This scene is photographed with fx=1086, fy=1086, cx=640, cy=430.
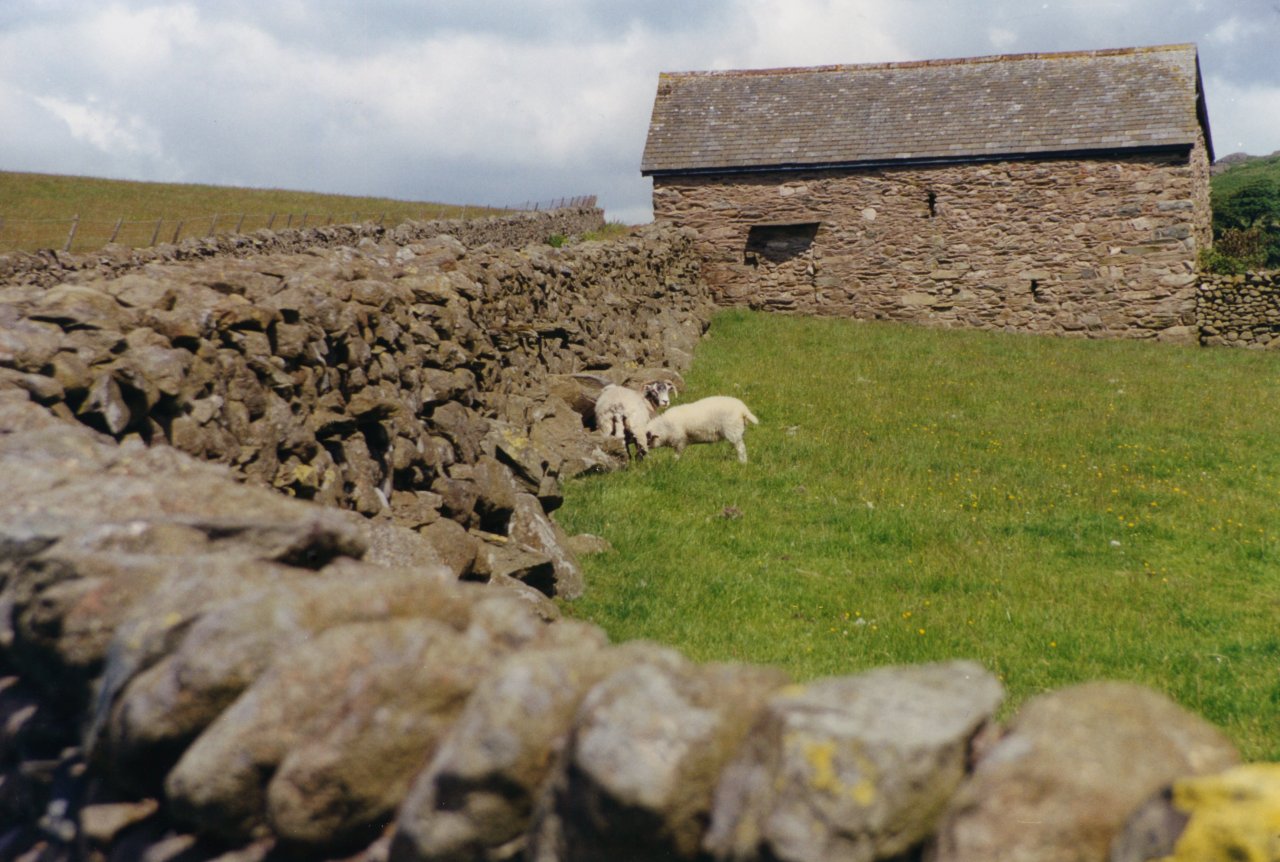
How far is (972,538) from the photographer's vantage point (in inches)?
428

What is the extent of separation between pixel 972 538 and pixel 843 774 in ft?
29.4

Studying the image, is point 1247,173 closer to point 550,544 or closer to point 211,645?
point 550,544

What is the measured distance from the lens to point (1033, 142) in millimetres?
27625

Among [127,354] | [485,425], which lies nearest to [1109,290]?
[485,425]

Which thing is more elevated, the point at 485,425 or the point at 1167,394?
the point at 1167,394

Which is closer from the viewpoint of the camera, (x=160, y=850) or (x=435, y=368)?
(x=160, y=850)

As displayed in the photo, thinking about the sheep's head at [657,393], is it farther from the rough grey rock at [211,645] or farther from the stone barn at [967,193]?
the stone barn at [967,193]

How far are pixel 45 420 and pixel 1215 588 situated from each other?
30.8 ft

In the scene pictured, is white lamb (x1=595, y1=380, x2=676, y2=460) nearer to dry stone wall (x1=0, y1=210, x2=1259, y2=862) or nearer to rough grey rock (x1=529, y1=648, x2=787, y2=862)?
dry stone wall (x1=0, y1=210, x2=1259, y2=862)

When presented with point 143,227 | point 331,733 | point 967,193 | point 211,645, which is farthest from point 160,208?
point 331,733

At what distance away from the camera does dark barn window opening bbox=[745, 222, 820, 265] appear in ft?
96.4

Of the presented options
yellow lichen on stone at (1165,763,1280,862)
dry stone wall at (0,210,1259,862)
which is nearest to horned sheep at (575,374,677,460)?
dry stone wall at (0,210,1259,862)

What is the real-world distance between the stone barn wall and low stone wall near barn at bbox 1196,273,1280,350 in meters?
0.41

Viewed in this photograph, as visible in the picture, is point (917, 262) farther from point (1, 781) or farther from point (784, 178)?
point (1, 781)
